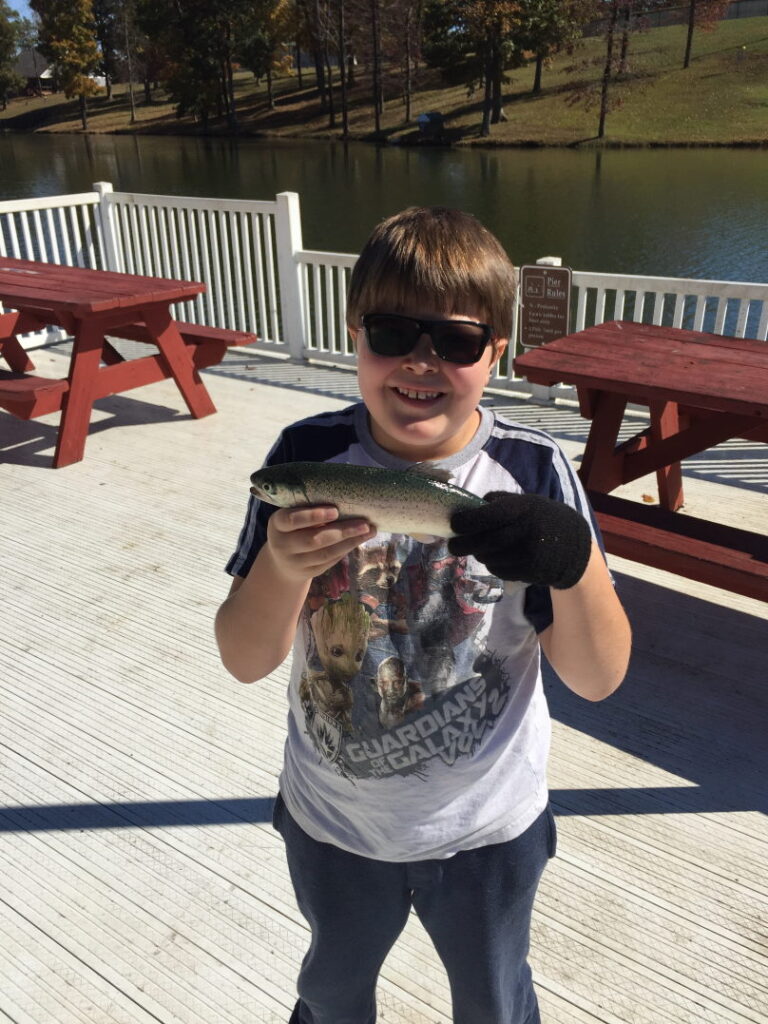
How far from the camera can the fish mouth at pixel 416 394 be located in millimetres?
1226

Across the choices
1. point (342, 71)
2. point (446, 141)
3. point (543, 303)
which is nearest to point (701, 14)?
point (446, 141)

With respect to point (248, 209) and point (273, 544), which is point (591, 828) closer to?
point (273, 544)

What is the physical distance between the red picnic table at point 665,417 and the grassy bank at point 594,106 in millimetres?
44178

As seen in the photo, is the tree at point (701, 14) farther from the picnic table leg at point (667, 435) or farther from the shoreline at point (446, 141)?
the picnic table leg at point (667, 435)

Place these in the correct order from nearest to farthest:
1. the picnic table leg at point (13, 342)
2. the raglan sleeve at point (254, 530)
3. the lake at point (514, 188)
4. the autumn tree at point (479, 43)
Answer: the raglan sleeve at point (254, 530) < the picnic table leg at point (13, 342) < the lake at point (514, 188) < the autumn tree at point (479, 43)

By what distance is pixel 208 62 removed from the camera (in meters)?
Result: 62.7

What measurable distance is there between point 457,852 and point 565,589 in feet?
1.56

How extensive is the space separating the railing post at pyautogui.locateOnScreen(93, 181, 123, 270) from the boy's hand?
828cm

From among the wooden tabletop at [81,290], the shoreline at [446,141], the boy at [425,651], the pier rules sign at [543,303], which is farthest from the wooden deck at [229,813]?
the shoreline at [446,141]

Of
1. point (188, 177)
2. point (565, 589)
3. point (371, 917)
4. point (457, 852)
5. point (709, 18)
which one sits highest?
point (709, 18)

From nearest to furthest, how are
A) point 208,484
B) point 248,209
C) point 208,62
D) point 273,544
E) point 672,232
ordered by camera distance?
point 273,544
point 208,484
point 248,209
point 672,232
point 208,62

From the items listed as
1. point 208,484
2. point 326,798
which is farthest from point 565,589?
point 208,484

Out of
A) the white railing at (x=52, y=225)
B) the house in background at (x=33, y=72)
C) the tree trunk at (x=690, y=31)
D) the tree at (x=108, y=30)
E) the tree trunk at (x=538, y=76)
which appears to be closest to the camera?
the white railing at (x=52, y=225)

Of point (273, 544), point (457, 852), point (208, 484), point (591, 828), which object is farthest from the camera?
point (208, 484)
